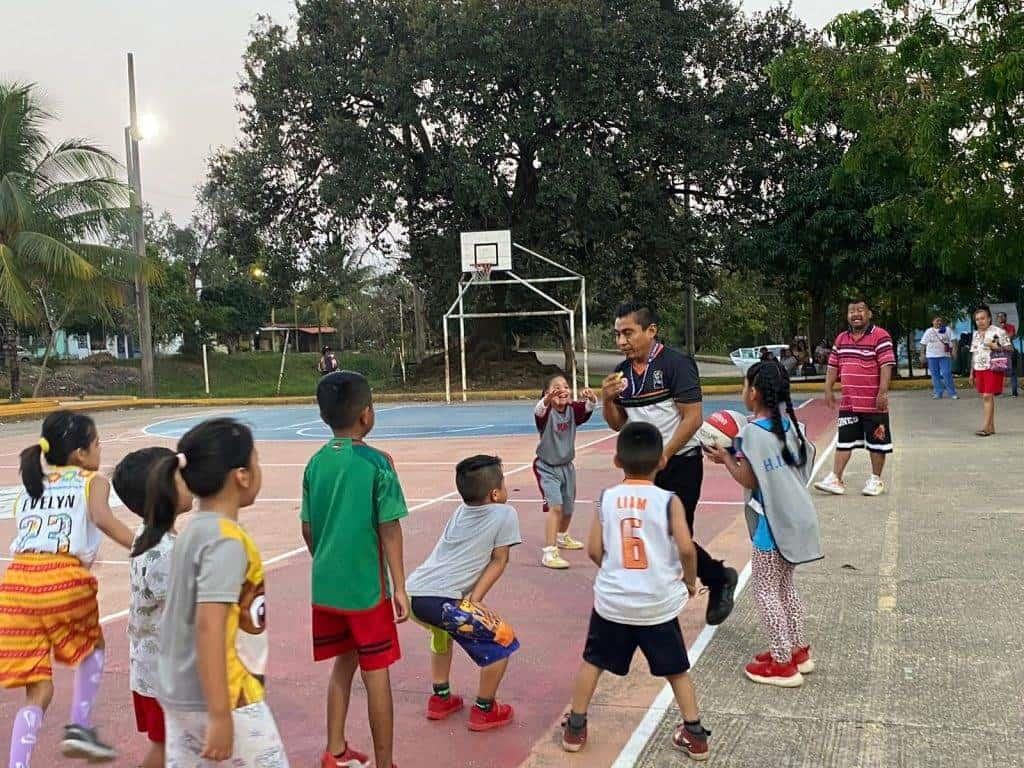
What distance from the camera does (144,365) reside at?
30266mm

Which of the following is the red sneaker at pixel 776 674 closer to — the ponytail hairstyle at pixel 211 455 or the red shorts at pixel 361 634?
the red shorts at pixel 361 634

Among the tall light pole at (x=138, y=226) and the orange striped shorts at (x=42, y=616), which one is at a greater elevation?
the tall light pole at (x=138, y=226)

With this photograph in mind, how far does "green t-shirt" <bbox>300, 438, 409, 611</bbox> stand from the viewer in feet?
Answer: 11.1

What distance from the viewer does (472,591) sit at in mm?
3975

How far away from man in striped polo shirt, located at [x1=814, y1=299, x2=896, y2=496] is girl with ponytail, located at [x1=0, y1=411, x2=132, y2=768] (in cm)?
685

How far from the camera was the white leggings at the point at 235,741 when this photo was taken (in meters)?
2.60

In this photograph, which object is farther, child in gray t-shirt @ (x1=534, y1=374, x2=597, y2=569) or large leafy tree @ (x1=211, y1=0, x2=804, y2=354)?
large leafy tree @ (x1=211, y1=0, x2=804, y2=354)

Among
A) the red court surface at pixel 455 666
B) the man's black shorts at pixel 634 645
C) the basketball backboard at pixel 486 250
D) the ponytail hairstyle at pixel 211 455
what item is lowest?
the red court surface at pixel 455 666

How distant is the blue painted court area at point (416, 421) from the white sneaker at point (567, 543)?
821cm

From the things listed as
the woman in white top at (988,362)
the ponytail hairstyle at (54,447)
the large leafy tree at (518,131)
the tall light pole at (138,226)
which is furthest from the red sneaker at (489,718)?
the tall light pole at (138,226)

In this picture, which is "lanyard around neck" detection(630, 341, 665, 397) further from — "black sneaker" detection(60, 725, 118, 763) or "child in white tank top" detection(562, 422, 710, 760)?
"black sneaker" detection(60, 725, 118, 763)

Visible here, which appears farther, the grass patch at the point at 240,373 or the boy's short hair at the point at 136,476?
the grass patch at the point at 240,373

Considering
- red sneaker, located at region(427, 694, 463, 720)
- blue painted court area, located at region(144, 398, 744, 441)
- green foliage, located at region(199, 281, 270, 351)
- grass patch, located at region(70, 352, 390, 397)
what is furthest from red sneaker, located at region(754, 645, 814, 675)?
green foliage, located at region(199, 281, 270, 351)

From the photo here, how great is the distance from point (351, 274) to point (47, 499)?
28.6m
